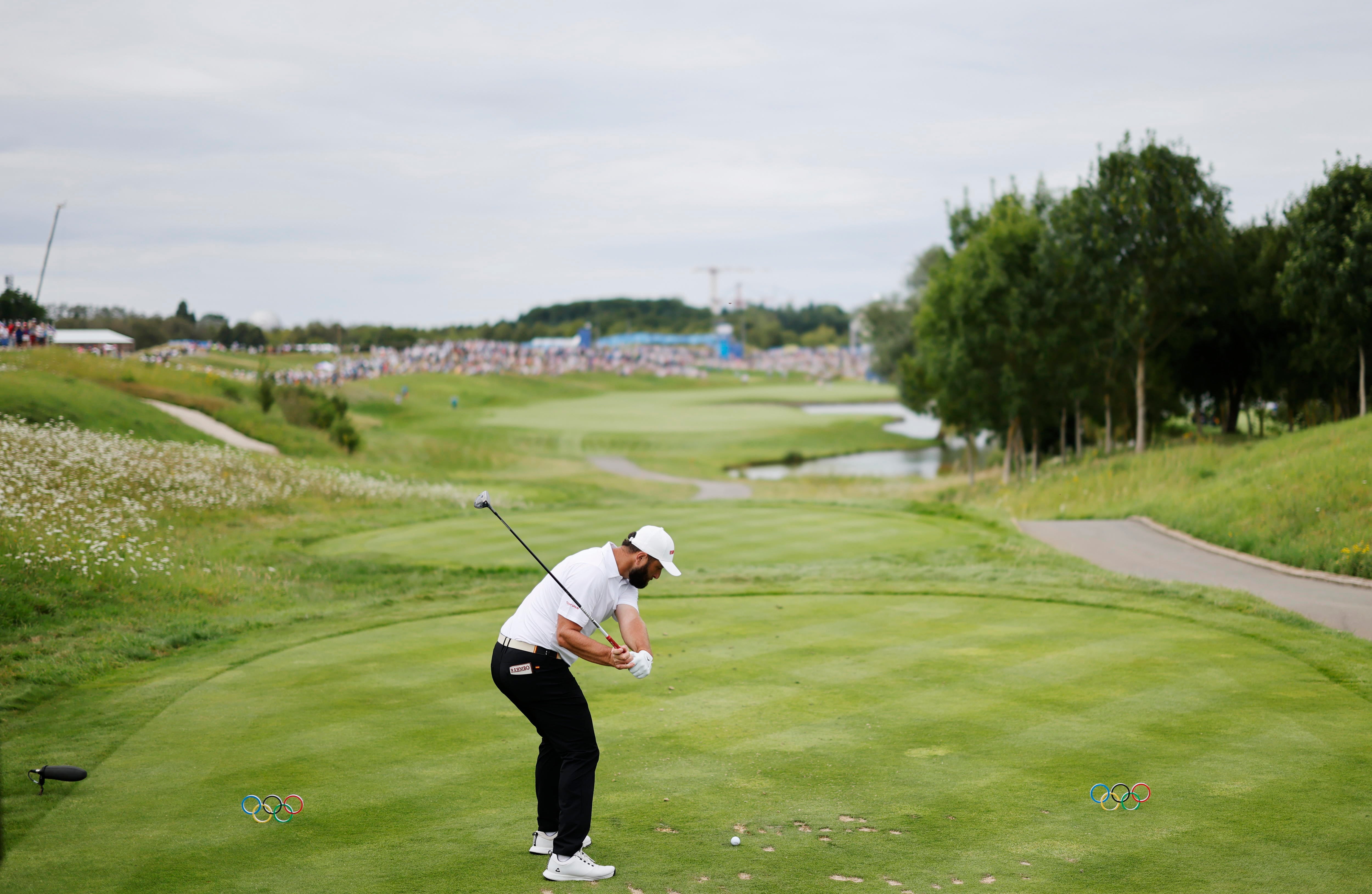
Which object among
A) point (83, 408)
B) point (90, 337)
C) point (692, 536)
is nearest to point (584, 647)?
point (692, 536)

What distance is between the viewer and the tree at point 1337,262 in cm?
3544

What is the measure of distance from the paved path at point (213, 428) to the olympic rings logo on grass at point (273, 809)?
31.4 metres

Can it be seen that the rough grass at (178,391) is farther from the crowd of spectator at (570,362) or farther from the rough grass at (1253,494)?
the rough grass at (1253,494)

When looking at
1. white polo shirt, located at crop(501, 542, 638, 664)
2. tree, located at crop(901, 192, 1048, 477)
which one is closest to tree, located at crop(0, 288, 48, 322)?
white polo shirt, located at crop(501, 542, 638, 664)

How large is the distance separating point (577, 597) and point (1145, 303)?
129ft

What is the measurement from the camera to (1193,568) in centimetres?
1970

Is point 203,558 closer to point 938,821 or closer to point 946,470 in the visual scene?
point 938,821

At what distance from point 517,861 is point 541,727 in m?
0.83

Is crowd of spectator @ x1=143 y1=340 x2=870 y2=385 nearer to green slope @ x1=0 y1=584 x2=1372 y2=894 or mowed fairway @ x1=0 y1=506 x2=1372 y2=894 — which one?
mowed fairway @ x1=0 y1=506 x2=1372 y2=894

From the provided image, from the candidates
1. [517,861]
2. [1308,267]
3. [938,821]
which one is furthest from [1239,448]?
[517,861]

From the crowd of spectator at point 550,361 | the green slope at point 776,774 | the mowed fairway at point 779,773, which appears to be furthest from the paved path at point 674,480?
the green slope at point 776,774

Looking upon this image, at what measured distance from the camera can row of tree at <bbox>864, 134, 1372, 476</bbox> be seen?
37531 millimetres

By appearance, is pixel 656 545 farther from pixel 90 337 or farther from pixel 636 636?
pixel 90 337

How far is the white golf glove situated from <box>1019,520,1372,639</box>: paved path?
36.7 ft
